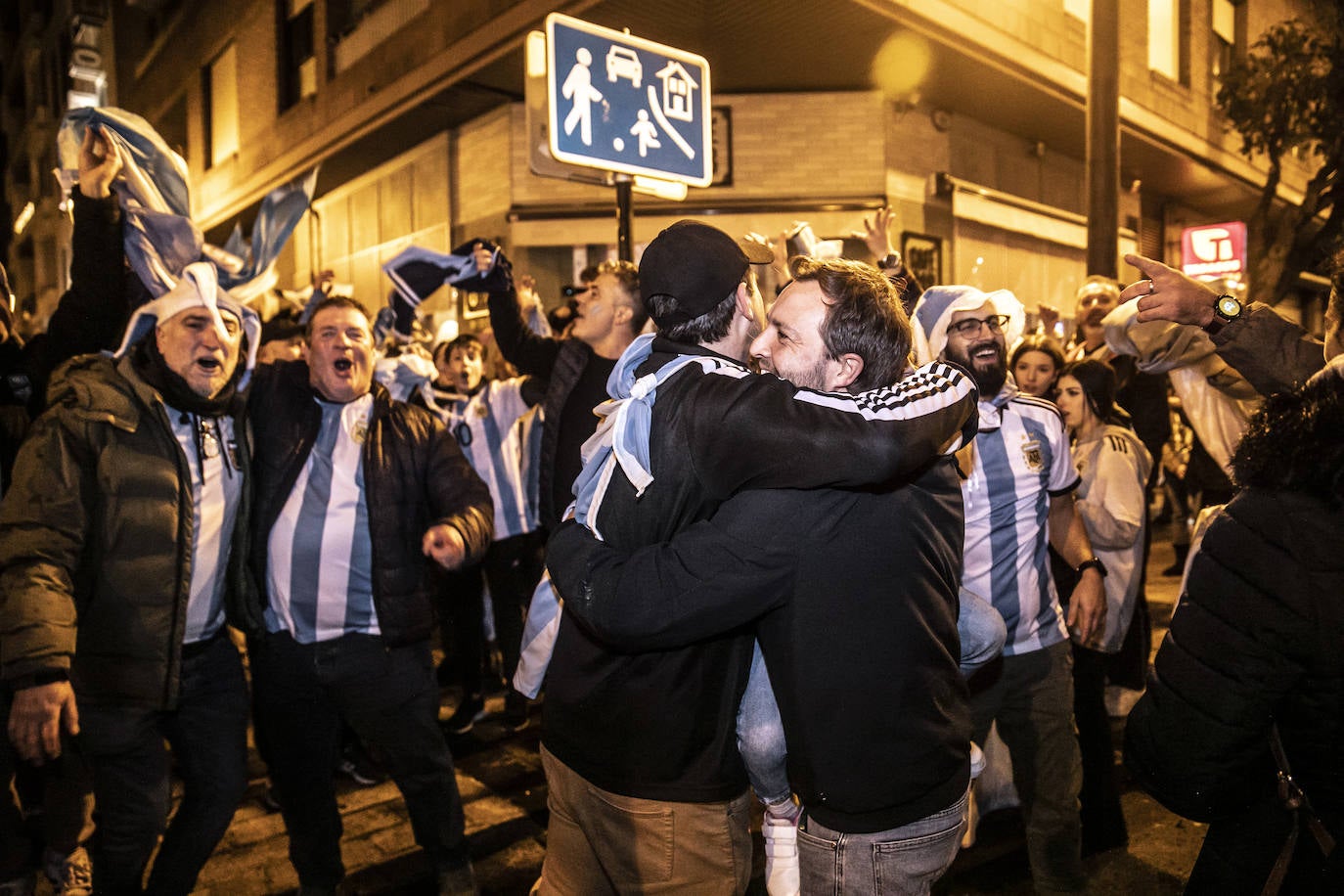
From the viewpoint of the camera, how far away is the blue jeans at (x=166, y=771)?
2.82m

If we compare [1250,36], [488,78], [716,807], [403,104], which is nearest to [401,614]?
[716,807]

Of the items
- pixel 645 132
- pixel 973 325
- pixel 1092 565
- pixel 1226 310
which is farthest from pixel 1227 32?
pixel 1226 310

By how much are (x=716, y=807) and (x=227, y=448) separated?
7.27 ft

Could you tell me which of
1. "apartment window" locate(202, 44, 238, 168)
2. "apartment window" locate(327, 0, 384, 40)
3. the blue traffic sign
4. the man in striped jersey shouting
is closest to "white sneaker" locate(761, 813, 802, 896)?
the man in striped jersey shouting

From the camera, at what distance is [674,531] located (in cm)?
196

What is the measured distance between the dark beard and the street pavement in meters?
1.88

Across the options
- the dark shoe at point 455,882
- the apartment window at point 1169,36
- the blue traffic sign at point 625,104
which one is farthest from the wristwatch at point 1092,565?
the apartment window at point 1169,36

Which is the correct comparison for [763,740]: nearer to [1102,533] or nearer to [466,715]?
[1102,533]

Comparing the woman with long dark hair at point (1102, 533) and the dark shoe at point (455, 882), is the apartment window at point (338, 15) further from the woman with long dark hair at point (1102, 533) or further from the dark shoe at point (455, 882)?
the dark shoe at point (455, 882)

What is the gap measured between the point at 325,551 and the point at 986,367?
8.32 ft

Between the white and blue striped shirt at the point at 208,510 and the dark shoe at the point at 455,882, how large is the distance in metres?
1.24

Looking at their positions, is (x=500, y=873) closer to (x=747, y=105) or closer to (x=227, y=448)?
(x=227, y=448)

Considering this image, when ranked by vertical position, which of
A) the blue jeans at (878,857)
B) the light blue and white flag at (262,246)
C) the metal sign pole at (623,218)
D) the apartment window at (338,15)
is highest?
the apartment window at (338,15)

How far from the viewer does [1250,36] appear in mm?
17391
